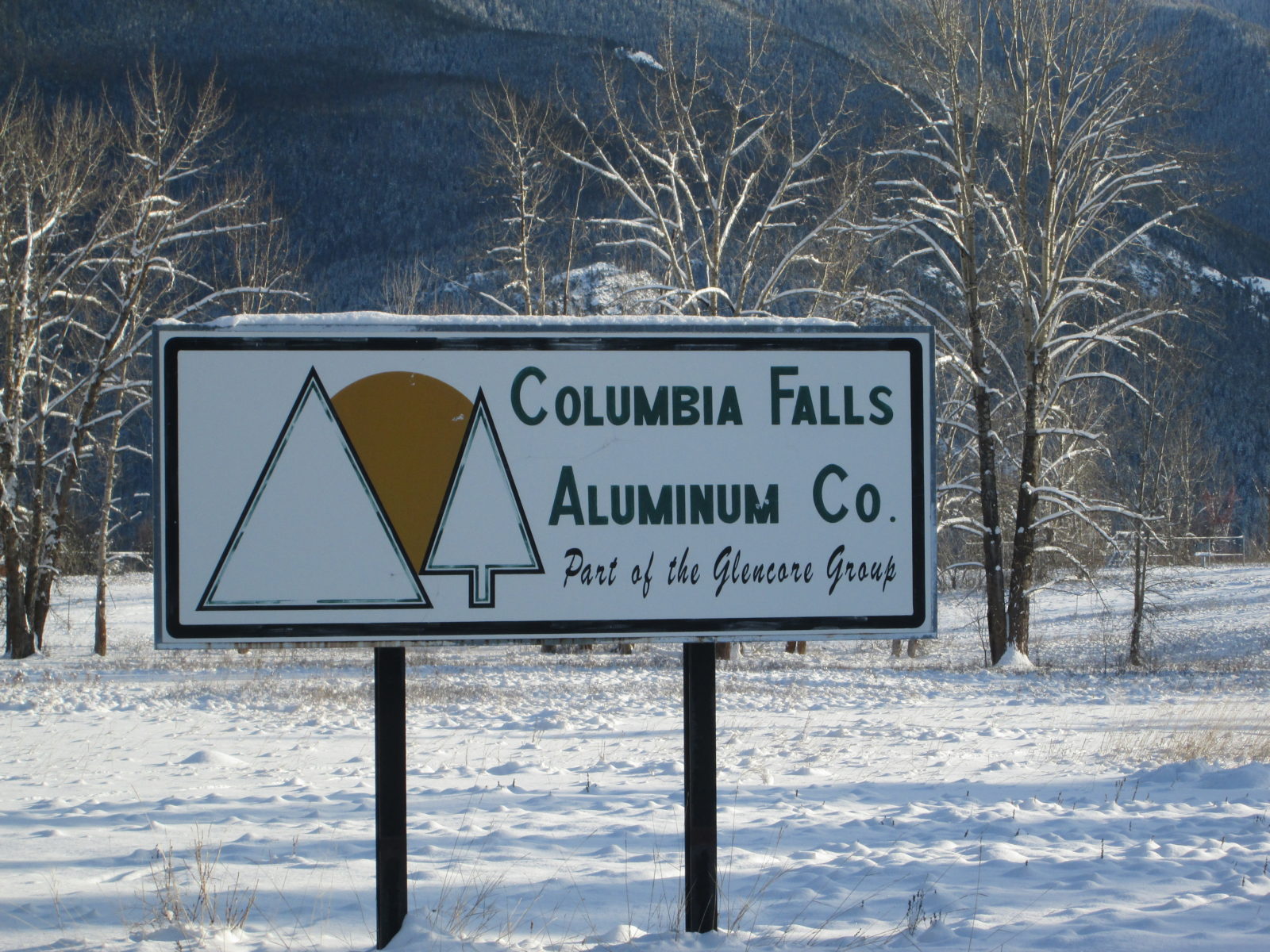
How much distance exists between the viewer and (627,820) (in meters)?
5.98

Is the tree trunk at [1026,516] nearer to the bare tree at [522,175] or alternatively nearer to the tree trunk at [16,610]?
the bare tree at [522,175]

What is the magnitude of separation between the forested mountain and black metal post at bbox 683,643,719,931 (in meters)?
91.3

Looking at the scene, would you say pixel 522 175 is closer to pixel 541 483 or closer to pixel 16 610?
pixel 16 610

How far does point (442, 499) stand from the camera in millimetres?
3348

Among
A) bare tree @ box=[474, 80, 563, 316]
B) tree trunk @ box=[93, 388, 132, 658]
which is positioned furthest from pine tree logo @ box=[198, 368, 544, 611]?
tree trunk @ box=[93, 388, 132, 658]

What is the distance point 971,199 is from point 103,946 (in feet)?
70.5

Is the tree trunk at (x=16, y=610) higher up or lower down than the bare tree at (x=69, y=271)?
lower down

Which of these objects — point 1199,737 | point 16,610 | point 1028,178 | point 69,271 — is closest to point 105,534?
point 16,610

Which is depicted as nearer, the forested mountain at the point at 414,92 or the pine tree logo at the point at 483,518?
the pine tree logo at the point at 483,518

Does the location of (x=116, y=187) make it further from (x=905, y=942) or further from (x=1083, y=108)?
(x=905, y=942)

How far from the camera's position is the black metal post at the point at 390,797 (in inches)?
133

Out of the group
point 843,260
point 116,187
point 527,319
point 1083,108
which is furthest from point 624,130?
point 527,319

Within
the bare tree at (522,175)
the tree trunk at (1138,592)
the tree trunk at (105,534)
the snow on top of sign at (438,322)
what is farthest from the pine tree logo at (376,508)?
the tree trunk at (105,534)

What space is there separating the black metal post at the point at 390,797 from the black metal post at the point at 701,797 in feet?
3.08
